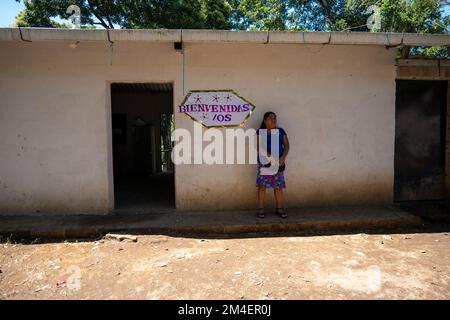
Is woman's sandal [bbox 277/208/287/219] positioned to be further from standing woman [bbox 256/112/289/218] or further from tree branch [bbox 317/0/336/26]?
tree branch [bbox 317/0/336/26]

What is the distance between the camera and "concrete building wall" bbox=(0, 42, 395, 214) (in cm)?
530

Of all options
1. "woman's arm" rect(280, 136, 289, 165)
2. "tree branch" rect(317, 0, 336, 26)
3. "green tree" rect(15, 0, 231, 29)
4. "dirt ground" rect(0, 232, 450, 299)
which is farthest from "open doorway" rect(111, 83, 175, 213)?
"tree branch" rect(317, 0, 336, 26)

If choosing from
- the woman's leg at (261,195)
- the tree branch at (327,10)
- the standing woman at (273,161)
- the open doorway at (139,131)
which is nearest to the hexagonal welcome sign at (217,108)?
the standing woman at (273,161)

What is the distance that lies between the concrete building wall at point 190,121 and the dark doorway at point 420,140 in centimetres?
36

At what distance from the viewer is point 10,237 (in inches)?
181

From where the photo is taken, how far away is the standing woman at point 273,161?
523 cm

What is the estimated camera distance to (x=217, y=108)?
18.1 feet

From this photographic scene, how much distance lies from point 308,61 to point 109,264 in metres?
4.26

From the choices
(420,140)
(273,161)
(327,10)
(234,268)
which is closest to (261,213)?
(273,161)

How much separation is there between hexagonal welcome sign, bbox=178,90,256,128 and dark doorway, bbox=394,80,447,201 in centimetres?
282

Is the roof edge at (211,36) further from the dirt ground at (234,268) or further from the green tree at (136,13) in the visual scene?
the green tree at (136,13)

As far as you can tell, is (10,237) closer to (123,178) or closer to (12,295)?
(12,295)
